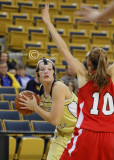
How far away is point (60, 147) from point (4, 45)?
9.59 metres

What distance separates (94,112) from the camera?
4004 millimetres

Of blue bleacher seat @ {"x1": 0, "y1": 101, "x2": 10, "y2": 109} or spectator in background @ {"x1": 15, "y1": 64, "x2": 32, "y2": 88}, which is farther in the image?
spectator in background @ {"x1": 15, "y1": 64, "x2": 32, "y2": 88}

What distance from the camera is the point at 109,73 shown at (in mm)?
4043

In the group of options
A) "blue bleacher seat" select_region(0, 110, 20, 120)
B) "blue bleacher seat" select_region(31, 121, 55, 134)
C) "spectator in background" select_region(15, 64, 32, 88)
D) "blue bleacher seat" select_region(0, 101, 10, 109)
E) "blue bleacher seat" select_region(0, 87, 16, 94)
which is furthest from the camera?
"spectator in background" select_region(15, 64, 32, 88)

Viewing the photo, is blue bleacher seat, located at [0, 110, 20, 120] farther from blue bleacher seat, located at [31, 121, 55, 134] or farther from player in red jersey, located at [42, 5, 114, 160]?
player in red jersey, located at [42, 5, 114, 160]

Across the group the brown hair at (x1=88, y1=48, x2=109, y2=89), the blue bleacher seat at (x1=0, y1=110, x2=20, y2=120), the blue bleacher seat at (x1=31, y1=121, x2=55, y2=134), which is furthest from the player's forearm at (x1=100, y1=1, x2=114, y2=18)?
the blue bleacher seat at (x1=0, y1=110, x2=20, y2=120)

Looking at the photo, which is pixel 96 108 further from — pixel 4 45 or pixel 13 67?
pixel 4 45

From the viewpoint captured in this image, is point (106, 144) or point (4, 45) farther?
point (4, 45)

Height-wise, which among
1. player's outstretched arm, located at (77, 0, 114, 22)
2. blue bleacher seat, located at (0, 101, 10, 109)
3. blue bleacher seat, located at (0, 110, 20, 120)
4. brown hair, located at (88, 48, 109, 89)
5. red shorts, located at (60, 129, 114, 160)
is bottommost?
blue bleacher seat, located at (0, 110, 20, 120)

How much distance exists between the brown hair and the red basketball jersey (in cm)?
6

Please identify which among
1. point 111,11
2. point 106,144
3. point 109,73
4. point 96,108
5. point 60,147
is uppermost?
point 111,11

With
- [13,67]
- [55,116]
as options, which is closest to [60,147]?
[55,116]

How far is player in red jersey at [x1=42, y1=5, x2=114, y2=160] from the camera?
12.8 ft

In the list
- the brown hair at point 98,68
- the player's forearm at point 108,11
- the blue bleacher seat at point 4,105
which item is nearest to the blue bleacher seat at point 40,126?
the blue bleacher seat at point 4,105
